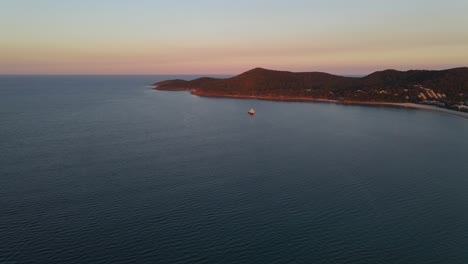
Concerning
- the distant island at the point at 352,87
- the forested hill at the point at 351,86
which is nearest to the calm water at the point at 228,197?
the distant island at the point at 352,87

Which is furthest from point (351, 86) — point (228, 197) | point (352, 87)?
point (228, 197)

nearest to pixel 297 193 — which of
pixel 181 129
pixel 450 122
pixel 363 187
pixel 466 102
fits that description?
pixel 363 187

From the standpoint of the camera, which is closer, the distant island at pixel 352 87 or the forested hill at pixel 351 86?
the distant island at pixel 352 87

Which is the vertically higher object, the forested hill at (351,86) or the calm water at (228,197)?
the forested hill at (351,86)

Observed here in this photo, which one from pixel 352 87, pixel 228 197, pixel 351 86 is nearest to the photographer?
pixel 228 197

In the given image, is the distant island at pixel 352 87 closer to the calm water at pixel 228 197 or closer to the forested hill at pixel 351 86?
the forested hill at pixel 351 86

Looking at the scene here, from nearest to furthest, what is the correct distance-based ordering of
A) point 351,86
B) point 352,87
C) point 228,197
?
point 228,197 → point 352,87 → point 351,86

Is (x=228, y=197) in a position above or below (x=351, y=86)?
below

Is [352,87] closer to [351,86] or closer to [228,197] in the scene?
[351,86]

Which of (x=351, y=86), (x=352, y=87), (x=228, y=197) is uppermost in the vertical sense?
(x=351, y=86)
